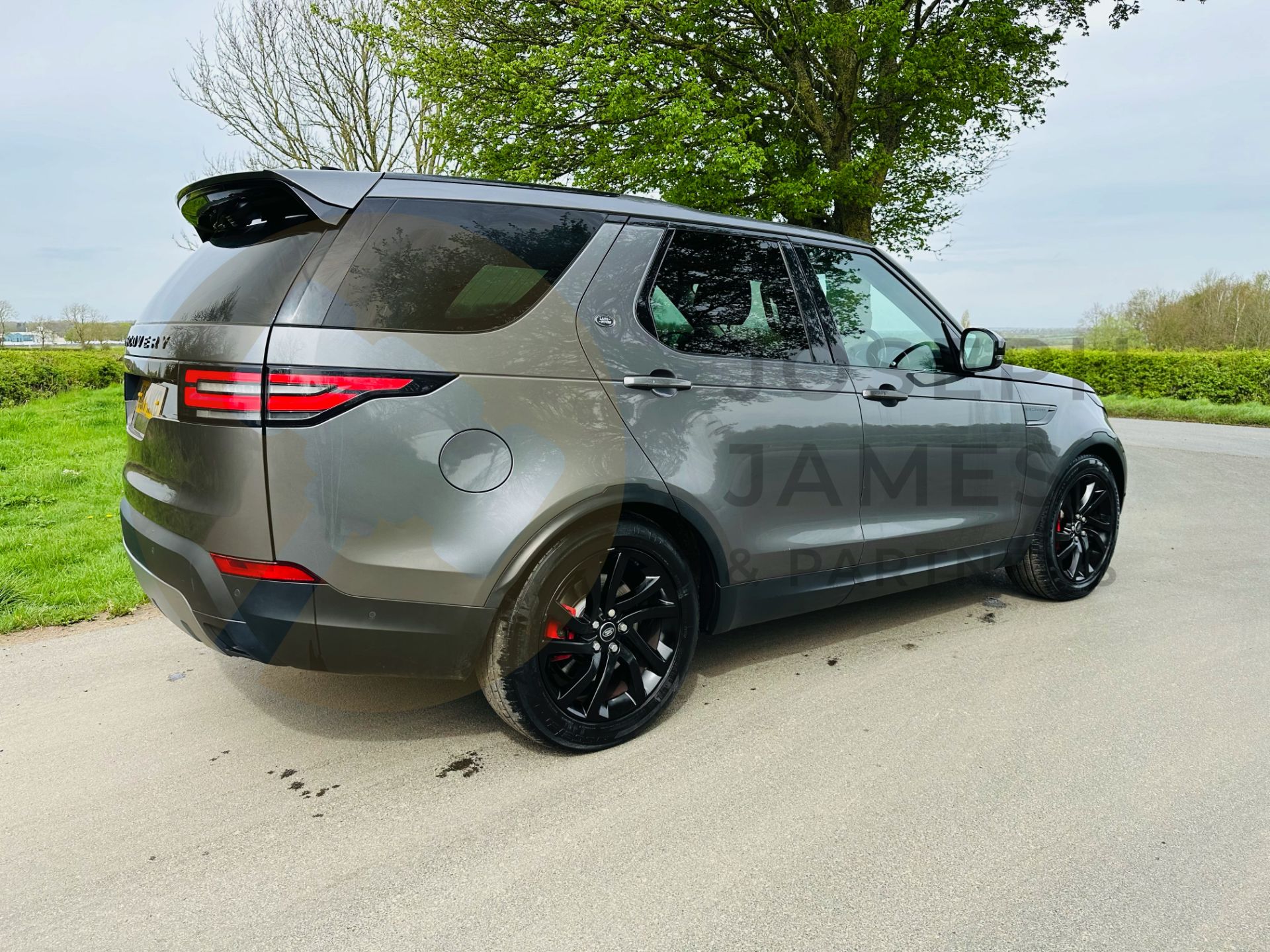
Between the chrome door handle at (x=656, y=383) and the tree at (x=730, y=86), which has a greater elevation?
the tree at (x=730, y=86)

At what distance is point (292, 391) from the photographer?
7.91 ft

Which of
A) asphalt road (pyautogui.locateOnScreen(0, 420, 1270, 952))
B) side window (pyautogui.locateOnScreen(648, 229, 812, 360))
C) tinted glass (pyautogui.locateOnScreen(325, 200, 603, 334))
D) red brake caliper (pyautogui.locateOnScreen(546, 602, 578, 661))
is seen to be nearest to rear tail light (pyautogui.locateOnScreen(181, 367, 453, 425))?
tinted glass (pyautogui.locateOnScreen(325, 200, 603, 334))

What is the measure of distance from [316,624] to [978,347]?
3208 millimetres

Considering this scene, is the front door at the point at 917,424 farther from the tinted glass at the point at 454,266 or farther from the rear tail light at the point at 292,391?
the rear tail light at the point at 292,391

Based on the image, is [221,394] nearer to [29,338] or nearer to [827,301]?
[827,301]

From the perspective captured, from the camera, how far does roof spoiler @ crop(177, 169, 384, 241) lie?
2.59 metres

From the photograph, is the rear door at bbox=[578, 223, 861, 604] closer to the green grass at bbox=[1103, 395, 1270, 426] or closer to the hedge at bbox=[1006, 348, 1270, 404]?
the green grass at bbox=[1103, 395, 1270, 426]

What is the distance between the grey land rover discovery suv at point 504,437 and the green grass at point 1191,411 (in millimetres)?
19025

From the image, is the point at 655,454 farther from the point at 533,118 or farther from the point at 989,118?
the point at 989,118

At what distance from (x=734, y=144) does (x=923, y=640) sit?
1049cm

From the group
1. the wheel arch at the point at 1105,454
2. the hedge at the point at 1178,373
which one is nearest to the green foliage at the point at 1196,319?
the hedge at the point at 1178,373

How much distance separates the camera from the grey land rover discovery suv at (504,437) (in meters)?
2.48

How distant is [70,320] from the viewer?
30.0 meters

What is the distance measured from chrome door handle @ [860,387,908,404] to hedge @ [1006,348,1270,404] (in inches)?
776
